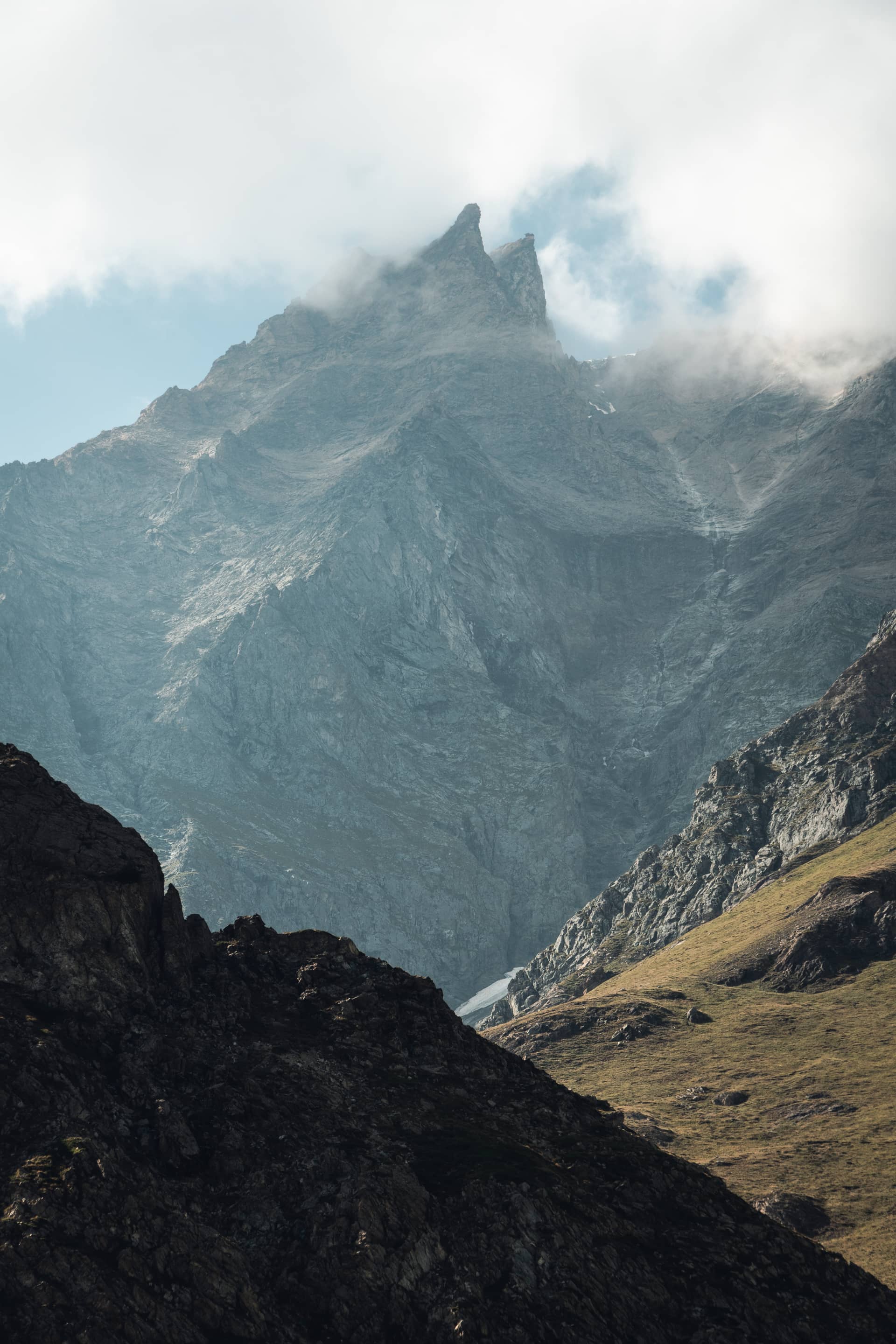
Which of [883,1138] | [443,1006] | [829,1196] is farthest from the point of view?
[883,1138]

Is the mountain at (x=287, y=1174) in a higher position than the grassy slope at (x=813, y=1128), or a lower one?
higher

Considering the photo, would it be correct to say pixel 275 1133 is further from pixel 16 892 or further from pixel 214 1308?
pixel 16 892

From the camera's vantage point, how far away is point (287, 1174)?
64.9 m

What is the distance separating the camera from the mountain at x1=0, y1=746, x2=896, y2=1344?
55.5 metres

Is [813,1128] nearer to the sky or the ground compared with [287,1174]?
nearer to the ground

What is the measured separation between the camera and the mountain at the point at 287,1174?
182 feet

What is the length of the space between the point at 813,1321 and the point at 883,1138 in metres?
91.1

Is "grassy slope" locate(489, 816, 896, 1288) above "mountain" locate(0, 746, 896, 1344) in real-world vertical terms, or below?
below

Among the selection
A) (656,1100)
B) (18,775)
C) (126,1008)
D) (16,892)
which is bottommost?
(656,1100)

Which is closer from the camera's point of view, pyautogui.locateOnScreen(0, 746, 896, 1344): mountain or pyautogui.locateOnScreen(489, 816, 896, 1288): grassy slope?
pyautogui.locateOnScreen(0, 746, 896, 1344): mountain

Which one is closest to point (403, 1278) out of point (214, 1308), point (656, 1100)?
point (214, 1308)

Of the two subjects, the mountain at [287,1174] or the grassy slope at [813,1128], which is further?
the grassy slope at [813,1128]

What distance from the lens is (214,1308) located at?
5488cm

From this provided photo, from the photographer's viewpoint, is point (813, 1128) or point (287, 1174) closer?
point (287, 1174)
